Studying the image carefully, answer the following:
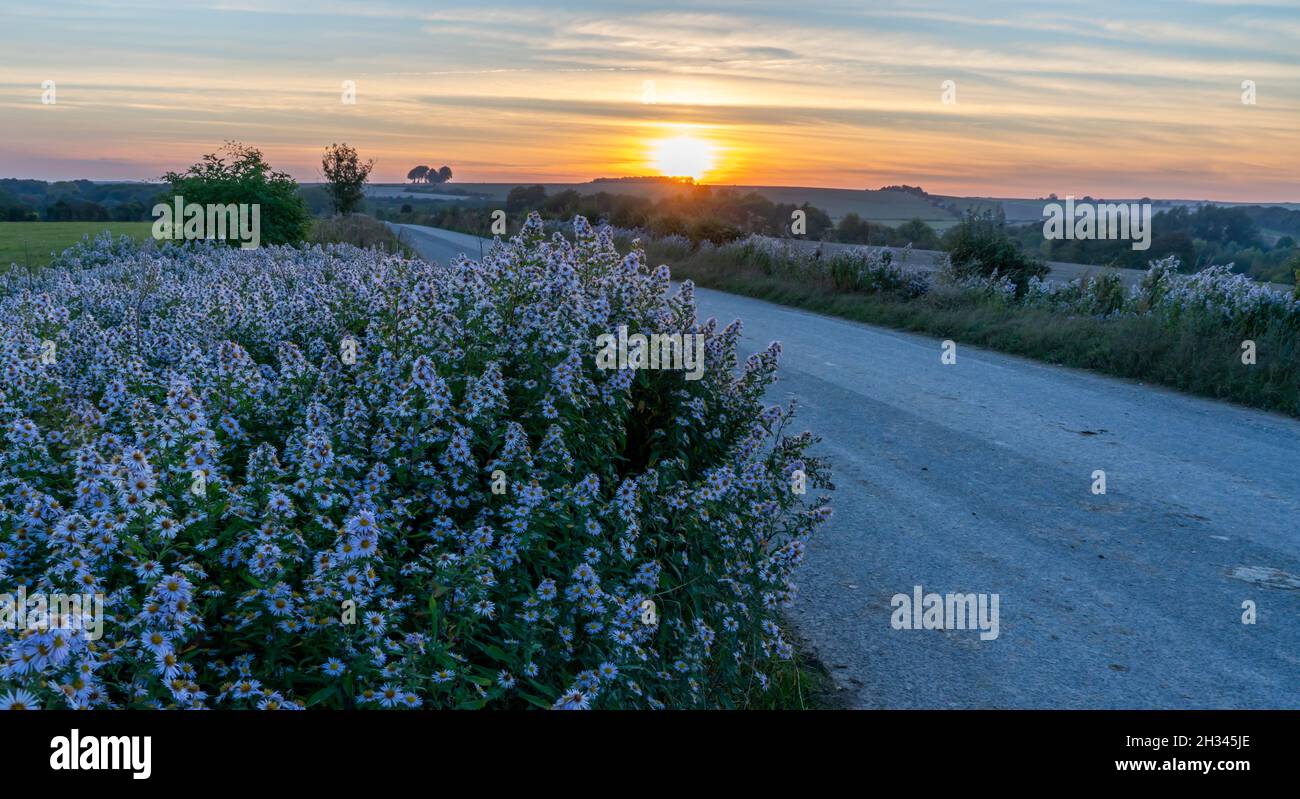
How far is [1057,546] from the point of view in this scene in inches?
256

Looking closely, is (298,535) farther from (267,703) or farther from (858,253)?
(858,253)

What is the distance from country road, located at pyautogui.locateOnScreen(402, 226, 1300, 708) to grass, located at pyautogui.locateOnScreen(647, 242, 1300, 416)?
0.61 m

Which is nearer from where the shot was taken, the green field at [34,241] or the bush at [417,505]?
the bush at [417,505]

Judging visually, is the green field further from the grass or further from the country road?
the grass

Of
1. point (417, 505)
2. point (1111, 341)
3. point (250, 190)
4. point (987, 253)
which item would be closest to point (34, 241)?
point (250, 190)

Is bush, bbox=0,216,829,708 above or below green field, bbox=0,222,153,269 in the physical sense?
below

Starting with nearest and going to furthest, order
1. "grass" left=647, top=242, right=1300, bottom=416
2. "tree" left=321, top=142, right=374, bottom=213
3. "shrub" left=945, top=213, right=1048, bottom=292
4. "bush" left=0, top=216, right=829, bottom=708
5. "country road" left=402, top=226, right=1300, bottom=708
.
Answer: "bush" left=0, top=216, right=829, bottom=708 < "country road" left=402, top=226, right=1300, bottom=708 < "grass" left=647, top=242, right=1300, bottom=416 < "shrub" left=945, top=213, right=1048, bottom=292 < "tree" left=321, top=142, right=374, bottom=213

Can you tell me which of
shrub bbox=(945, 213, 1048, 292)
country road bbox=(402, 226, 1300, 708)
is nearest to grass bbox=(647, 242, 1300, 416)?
country road bbox=(402, 226, 1300, 708)

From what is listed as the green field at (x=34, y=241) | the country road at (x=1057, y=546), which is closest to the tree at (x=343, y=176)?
the green field at (x=34, y=241)

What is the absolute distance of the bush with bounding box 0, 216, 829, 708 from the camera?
3.04 metres

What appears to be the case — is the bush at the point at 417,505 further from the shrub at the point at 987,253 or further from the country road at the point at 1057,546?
the shrub at the point at 987,253

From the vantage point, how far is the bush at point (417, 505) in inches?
120

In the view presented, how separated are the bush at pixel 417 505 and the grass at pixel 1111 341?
826cm
